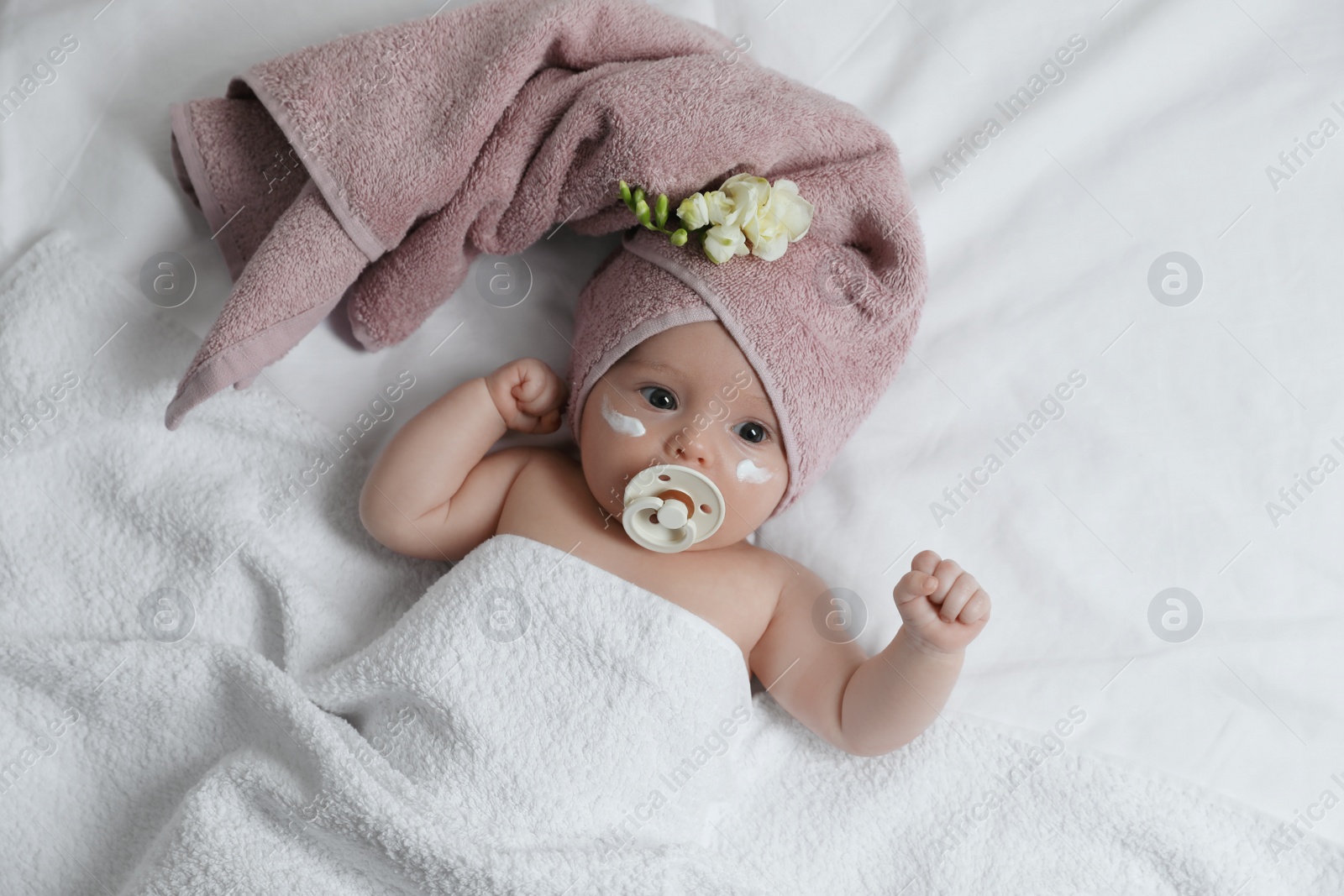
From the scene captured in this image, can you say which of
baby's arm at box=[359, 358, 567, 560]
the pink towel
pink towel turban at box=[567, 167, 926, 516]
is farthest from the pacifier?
the pink towel

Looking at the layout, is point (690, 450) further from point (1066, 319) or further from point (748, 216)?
point (1066, 319)

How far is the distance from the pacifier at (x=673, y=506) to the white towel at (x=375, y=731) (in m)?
0.09

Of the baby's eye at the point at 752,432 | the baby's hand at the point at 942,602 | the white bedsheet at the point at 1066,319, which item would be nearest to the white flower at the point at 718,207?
the baby's eye at the point at 752,432

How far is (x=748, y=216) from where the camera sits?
1.28m

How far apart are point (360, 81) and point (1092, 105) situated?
1120 mm

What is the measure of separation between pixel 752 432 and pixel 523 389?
344 mm

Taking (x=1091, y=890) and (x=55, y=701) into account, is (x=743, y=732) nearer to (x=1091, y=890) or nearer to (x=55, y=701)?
(x=1091, y=890)

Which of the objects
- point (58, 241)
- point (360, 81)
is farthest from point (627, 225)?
point (58, 241)

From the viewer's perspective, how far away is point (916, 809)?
1397mm

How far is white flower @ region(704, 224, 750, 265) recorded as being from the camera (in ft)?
4.23

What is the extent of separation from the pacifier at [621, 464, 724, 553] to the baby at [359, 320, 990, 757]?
1.1 inches

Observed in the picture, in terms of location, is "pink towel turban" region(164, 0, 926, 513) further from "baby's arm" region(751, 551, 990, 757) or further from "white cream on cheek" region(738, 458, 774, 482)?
"baby's arm" region(751, 551, 990, 757)

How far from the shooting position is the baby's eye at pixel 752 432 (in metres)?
1.35

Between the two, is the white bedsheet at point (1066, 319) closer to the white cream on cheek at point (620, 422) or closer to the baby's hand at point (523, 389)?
the baby's hand at point (523, 389)
